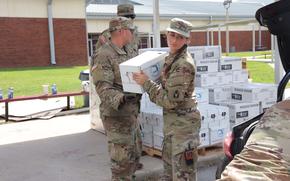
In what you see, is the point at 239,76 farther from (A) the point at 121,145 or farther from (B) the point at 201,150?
(A) the point at 121,145

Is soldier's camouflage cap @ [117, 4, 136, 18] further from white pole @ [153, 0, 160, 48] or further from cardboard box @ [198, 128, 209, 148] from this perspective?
white pole @ [153, 0, 160, 48]

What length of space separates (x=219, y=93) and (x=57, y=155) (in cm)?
264

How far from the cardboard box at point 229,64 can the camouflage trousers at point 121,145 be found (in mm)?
2820

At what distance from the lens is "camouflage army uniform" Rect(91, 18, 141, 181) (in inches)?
167

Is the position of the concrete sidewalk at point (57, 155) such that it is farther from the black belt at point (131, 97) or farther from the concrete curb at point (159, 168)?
→ the black belt at point (131, 97)

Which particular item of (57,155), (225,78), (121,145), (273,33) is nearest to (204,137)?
(225,78)

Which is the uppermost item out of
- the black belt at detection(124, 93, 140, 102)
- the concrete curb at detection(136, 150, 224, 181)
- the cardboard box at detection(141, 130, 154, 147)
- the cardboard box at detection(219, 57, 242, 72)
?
the cardboard box at detection(219, 57, 242, 72)

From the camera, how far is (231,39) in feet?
136

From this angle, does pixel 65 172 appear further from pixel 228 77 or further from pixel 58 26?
pixel 58 26

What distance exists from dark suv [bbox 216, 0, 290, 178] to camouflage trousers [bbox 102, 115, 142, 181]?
5.17 feet

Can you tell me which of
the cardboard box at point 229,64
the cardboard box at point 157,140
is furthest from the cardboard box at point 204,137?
the cardboard box at point 229,64

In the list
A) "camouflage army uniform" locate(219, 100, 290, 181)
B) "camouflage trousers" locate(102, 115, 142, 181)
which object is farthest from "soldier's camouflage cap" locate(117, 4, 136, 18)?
"camouflage army uniform" locate(219, 100, 290, 181)

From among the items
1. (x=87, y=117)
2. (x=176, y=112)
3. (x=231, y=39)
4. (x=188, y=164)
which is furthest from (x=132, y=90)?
(x=231, y=39)

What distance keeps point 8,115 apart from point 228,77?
17.1ft
